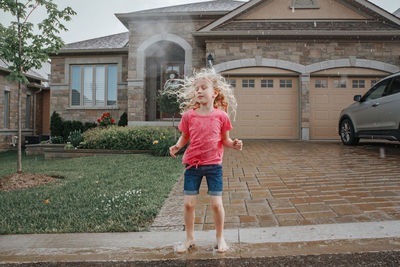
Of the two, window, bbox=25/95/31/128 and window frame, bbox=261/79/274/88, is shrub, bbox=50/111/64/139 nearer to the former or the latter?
window, bbox=25/95/31/128

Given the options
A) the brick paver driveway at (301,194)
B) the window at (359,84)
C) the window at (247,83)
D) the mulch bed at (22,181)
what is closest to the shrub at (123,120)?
the window at (247,83)

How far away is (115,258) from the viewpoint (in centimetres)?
224

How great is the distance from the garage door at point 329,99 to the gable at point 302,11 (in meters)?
2.60

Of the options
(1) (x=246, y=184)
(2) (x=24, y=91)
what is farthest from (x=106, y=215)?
(2) (x=24, y=91)

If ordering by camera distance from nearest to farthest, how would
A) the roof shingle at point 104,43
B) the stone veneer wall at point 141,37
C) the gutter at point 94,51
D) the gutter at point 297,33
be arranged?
the gutter at point 297,33, the stone veneer wall at point 141,37, the gutter at point 94,51, the roof shingle at point 104,43

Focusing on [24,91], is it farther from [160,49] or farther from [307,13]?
[307,13]

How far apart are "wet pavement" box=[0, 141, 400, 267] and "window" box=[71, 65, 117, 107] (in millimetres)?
11129

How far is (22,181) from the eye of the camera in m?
5.09

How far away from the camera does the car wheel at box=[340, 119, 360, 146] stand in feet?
27.1

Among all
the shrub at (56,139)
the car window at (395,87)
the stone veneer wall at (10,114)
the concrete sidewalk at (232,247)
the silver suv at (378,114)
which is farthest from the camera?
the stone veneer wall at (10,114)

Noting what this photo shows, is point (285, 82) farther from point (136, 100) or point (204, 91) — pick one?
point (204, 91)

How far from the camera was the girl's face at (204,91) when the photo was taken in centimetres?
239

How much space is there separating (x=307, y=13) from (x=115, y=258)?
12.1 meters

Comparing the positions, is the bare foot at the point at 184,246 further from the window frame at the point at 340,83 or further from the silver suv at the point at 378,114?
the window frame at the point at 340,83
